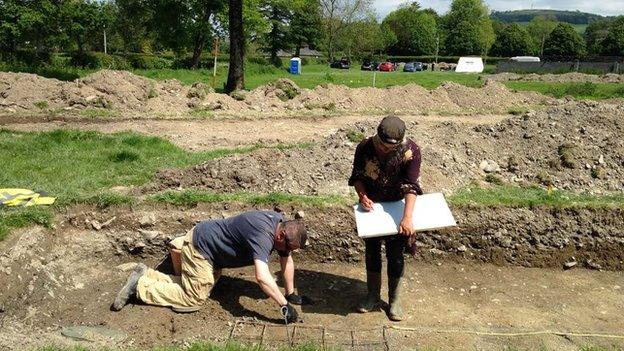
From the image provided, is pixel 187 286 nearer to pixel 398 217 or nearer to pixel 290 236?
pixel 290 236

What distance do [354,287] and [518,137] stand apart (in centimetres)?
598

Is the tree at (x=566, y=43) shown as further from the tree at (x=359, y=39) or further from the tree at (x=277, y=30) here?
the tree at (x=277, y=30)

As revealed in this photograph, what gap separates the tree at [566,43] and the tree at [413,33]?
1628cm

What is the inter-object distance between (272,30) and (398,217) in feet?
179

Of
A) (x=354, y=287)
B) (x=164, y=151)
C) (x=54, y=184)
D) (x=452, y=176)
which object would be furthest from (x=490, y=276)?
(x=164, y=151)

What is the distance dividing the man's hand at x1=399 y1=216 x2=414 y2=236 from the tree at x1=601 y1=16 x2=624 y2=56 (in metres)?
73.6

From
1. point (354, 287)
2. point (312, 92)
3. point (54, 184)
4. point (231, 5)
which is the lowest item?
point (354, 287)

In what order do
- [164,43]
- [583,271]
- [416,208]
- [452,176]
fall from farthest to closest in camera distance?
[164,43] → [452,176] → [583,271] → [416,208]

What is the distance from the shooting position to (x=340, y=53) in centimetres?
7331

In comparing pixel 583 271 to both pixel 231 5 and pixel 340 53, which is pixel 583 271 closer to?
pixel 231 5

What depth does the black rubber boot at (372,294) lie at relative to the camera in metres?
5.50

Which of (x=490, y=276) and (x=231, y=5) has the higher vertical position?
(x=231, y=5)

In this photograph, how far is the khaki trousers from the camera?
533 cm

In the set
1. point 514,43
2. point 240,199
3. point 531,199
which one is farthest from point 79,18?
point 514,43
